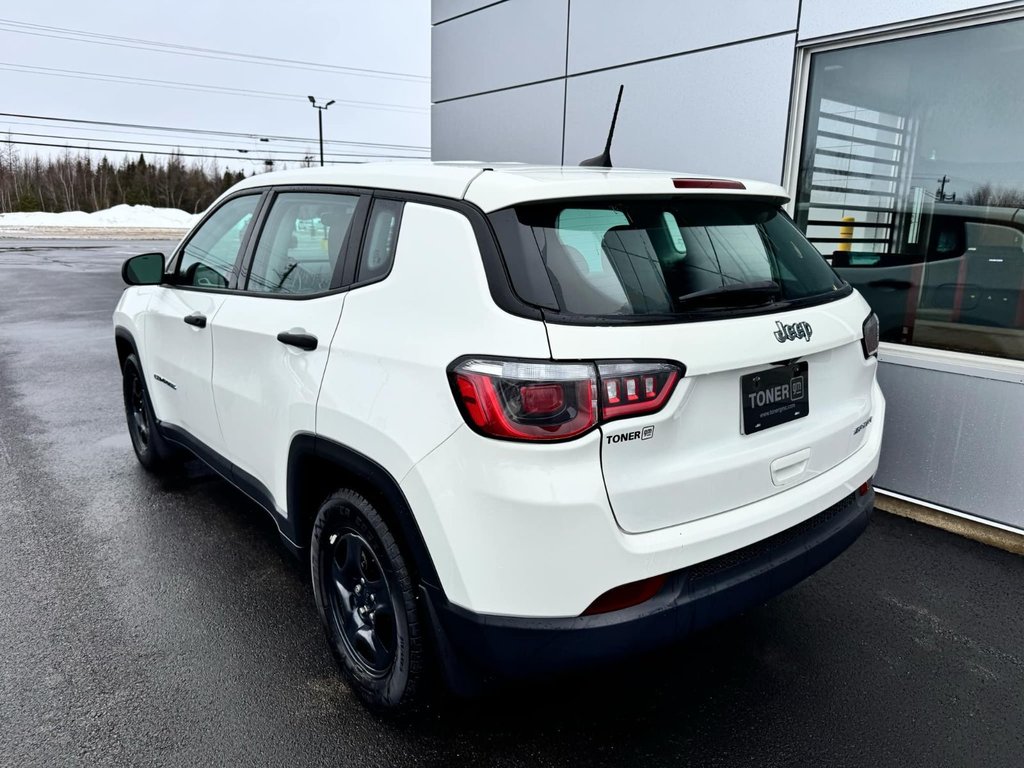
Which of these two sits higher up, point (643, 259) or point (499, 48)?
point (499, 48)

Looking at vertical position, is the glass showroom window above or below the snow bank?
above

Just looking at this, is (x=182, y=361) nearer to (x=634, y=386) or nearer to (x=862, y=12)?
(x=634, y=386)

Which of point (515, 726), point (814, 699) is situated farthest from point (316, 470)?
point (814, 699)

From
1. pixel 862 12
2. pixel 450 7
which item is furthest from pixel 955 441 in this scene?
pixel 450 7

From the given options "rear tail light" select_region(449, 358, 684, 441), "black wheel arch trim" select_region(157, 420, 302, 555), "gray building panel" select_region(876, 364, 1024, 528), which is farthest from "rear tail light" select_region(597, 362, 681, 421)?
"gray building panel" select_region(876, 364, 1024, 528)

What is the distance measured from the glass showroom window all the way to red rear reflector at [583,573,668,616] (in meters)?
3.12

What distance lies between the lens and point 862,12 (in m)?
4.30

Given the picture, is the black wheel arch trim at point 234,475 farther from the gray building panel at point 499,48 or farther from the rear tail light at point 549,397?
the gray building panel at point 499,48

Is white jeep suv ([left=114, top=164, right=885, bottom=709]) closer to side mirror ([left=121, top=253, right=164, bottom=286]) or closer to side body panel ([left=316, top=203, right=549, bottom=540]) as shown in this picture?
side body panel ([left=316, top=203, right=549, bottom=540])

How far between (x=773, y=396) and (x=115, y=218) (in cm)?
7096

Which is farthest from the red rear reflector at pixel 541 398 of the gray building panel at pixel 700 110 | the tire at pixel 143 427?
the gray building panel at pixel 700 110

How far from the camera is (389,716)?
246 cm

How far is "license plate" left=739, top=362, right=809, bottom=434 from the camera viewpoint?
7.04 ft

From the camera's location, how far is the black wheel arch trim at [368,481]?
2092mm
